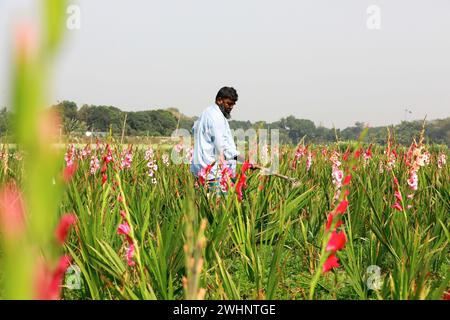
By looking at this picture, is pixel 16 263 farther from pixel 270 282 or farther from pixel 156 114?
pixel 156 114

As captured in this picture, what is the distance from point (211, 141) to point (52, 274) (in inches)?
160

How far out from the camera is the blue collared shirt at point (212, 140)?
164 inches

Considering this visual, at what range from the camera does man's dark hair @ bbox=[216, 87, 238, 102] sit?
4289 millimetres

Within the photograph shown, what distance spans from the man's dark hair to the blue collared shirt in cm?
10

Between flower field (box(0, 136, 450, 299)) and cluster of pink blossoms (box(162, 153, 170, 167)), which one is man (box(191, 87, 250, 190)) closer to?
flower field (box(0, 136, 450, 299))

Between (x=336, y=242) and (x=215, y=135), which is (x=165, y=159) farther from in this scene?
(x=336, y=242)

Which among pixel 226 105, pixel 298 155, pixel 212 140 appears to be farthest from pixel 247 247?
pixel 298 155

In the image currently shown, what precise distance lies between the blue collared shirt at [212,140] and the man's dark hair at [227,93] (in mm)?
103

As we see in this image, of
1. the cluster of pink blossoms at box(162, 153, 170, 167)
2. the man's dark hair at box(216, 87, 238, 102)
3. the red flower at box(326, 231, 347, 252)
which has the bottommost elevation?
the cluster of pink blossoms at box(162, 153, 170, 167)

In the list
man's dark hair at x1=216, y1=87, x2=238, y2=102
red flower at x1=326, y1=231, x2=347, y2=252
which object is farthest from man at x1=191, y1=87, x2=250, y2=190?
red flower at x1=326, y1=231, x2=347, y2=252

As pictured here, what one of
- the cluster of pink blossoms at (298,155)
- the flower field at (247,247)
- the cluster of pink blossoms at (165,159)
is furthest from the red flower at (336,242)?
the cluster of pink blossoms at (165,159)
